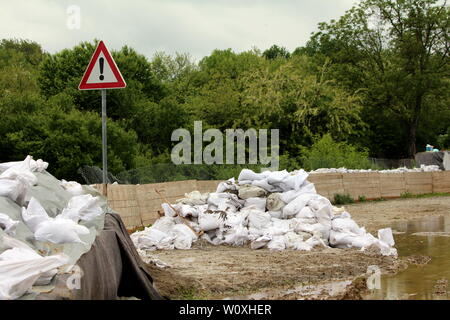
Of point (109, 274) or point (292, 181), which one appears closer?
point (109, 274)

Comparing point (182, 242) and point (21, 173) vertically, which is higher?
point (21, 173)

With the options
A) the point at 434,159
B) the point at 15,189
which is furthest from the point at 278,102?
the point at 15,189

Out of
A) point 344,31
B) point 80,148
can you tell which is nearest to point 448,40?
point 344,31

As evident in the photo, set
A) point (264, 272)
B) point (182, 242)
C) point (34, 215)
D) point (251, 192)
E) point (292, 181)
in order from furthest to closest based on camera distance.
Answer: point (292, 181), point (251, 192), point (182, 242), point (264, 272), point (34, 215)

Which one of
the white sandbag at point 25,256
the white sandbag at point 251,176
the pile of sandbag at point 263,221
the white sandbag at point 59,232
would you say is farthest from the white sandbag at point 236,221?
the white sandbag at point 25,256

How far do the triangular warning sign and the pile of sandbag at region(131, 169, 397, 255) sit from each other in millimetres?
3477

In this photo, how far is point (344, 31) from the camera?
51.2 m

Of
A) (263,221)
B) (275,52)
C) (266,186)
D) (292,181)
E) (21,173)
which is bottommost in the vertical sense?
(263,221)

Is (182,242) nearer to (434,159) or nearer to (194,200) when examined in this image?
(194,200)

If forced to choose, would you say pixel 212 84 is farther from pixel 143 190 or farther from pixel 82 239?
pixel 82 239

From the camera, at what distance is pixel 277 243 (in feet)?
42.9

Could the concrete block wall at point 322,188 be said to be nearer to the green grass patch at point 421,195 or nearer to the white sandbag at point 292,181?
the green grass patch at point 421,195

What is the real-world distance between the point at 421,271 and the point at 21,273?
7.17 m

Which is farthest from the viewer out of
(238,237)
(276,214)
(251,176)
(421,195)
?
(421,195)
